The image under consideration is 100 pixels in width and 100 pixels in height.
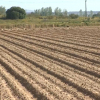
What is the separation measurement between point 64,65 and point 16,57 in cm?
341

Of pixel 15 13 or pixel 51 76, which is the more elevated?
pixel 15 13

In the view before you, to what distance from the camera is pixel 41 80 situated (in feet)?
29.7

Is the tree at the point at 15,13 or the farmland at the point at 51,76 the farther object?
the tree at the point at 15,13

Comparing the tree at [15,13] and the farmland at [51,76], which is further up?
the tree at [15,13]

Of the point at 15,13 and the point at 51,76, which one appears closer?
the point at 51,76

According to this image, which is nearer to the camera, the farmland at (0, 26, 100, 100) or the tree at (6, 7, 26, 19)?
the farmland at (0, 26, 100, 100)

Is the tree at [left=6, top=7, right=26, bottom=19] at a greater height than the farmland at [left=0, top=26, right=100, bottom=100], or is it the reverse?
the tree at [left=6, top=7, right=26, bottom=19]

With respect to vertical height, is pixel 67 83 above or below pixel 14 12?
below

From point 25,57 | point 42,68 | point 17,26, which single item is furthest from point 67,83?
point 17,26

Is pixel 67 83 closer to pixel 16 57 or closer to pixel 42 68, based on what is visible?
pixel 42 68

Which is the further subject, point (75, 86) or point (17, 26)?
point (17, 26)

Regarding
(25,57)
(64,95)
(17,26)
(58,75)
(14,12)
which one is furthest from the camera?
(14,12)

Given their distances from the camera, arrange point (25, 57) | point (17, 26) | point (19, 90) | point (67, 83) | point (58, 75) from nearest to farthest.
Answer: point (19, 90) < point (67, 83) < point (58, 75) < point (25, 57) < point (17, 26)

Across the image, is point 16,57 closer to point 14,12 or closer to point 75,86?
point 75,86
